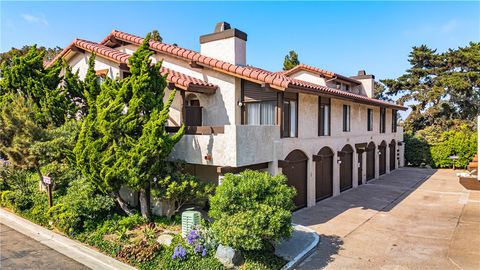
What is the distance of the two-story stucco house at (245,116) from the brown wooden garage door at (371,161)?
10.2 ft

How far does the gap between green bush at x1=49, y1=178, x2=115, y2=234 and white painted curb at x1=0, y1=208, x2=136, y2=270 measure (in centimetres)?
47

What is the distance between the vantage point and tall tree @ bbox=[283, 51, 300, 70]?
36.8 meters

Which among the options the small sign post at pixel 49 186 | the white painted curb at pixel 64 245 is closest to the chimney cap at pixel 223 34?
the small sign post at pixel 49 186

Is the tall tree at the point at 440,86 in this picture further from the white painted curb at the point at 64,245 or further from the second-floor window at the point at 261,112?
the white painted curb at the point at 64,245

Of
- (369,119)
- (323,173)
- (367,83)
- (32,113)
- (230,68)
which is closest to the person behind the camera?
(32,113)

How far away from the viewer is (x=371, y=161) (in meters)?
23.8

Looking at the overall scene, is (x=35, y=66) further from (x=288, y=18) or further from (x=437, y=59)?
(x=437, y=59)

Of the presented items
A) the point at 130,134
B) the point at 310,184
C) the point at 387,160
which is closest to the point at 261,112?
the point at 310,184

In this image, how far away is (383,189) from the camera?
1997 cm

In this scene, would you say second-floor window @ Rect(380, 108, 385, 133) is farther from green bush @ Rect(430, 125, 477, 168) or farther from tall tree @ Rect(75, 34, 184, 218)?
tall tree @ Rect(75, 34, 184, 218)

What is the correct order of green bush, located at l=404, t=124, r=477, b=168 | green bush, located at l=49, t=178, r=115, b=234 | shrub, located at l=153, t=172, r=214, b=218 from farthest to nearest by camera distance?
green bush, located at l=404, t=124, r=477, b=168 → green bush, located at l=49, t=178, r=115, b=234 → shrub, located at l=153, t=172, r=214, b=218

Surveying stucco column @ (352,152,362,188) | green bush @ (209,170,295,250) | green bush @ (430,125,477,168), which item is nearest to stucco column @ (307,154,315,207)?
stucco column @ (352,152,362,188)

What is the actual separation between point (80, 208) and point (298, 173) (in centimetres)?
923

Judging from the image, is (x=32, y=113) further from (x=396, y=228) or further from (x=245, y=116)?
(x=396, y=228)
